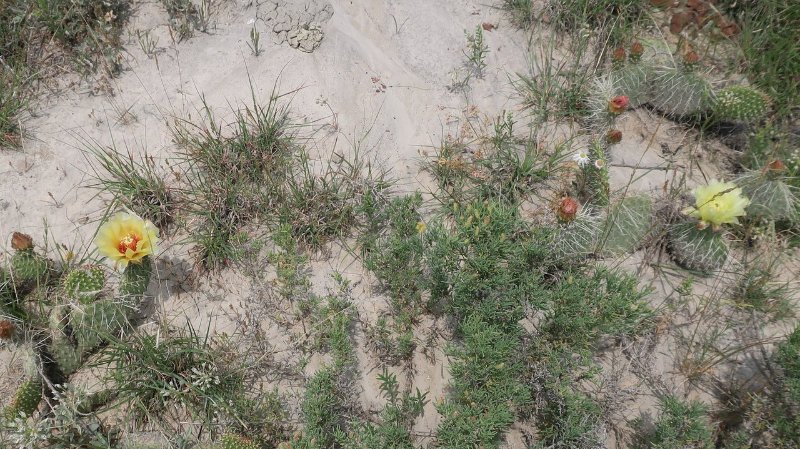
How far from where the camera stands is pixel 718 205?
2891mm

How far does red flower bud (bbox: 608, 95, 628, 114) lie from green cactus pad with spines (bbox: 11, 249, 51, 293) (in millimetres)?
3121

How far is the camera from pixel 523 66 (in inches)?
151

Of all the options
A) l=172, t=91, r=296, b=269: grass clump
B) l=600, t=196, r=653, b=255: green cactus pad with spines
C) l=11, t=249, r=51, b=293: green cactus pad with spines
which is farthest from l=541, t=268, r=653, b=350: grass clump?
l=11, t=249, r=51, b=293: green cactus pad with spines

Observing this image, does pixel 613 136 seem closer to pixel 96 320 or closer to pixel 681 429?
pixel 681 429

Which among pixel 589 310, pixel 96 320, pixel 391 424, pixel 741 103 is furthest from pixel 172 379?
pixel 741 103

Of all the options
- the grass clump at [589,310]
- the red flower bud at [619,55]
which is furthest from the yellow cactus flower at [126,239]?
the red flower bud at [619,55]

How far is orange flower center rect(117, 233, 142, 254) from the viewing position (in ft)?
8.72

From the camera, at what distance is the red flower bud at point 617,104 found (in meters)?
3.15

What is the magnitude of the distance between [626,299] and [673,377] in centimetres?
62

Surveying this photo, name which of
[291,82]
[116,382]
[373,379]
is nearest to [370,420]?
[373,379]

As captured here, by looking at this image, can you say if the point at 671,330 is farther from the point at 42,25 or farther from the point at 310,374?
the point at 42,25

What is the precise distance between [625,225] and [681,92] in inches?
39.9

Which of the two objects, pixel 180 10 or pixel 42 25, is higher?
pixel 180 10

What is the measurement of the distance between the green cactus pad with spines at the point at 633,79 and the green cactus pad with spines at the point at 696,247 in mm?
921
